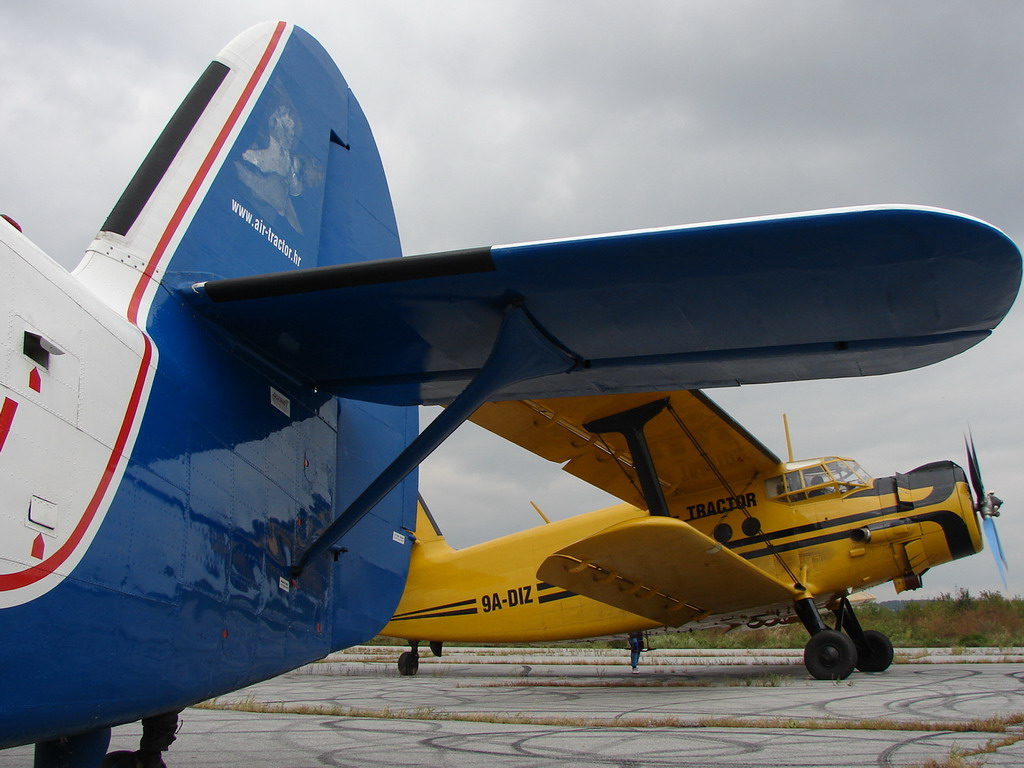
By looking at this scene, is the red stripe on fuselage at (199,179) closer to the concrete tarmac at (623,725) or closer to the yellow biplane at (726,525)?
the concrete tarmac at (623,725)

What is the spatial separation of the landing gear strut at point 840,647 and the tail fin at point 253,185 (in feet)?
25.1

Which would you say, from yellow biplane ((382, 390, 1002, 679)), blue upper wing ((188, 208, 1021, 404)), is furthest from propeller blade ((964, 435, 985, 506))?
blue upper wing ((188, 208, 1021, 404))

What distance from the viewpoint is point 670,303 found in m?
2.79

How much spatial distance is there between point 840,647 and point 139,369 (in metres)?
9.23

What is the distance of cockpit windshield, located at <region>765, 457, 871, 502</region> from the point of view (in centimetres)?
1092

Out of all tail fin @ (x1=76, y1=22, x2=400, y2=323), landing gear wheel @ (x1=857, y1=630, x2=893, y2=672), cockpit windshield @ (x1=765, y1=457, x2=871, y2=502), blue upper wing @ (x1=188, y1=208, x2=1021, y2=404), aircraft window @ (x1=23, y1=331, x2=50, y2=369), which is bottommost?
landing gear wheel @ (x1=857, y1=630, x2=893, y2=672)

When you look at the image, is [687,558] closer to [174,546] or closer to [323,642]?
[323,642]

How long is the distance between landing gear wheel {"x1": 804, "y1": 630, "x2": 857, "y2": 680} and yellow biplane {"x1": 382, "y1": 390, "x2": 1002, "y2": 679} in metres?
0.01

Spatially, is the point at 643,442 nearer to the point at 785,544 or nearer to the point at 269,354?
the point at 785,544

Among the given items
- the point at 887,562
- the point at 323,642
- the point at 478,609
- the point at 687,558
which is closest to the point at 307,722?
the point at 323,642

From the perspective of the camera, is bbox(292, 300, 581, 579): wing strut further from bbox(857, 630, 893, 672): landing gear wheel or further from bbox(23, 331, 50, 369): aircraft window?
bbox(857, 630, 893, 672): landing gear wheel

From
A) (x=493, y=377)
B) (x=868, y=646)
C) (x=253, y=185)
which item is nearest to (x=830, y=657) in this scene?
(x=868, y=646)

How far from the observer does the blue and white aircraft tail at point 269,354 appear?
217 centimetres

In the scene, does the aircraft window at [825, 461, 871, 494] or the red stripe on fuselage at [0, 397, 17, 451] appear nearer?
the red stripe on fuselage at [0, 397, 17, 451]
